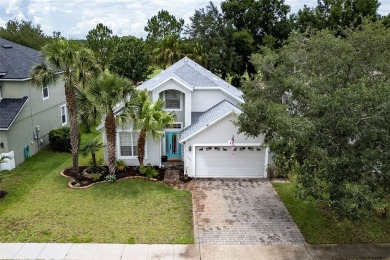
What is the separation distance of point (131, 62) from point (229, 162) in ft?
98.2

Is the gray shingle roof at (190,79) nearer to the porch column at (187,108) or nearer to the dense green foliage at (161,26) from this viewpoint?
the porch column at (187,108)

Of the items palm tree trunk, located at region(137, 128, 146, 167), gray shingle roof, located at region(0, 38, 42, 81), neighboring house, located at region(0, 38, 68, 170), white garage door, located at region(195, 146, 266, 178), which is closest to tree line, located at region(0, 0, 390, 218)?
palm tree trunk, located at region(137, 128, 146, 167)

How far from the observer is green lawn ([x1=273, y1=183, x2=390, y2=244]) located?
513 inches

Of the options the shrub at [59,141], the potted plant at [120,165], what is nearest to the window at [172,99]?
the potted plant at [120,165]

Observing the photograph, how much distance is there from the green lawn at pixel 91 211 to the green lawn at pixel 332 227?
4.90 metres

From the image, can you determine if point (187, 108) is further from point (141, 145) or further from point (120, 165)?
point (120, 165)

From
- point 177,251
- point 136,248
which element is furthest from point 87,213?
point 177,251

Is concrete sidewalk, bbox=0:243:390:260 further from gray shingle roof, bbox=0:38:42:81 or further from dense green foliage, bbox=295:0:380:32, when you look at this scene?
dense green foliage, bbox=295:0:380:32

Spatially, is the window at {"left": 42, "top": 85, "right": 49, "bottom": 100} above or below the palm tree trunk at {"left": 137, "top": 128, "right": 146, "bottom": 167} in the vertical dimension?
above

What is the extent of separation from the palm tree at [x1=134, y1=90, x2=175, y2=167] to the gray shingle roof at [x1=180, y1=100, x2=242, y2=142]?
1475mm

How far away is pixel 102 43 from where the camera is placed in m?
53.4

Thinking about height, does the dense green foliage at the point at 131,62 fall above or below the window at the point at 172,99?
above

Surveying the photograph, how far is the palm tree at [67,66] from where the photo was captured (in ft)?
53.6

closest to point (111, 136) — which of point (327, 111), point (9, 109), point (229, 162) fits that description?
point (229, 162)
